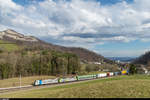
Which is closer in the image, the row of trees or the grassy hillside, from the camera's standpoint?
the grassy hillside

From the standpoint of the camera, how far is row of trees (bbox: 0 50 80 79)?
216 ft

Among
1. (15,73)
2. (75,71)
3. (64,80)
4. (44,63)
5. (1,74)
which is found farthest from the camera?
(75,71)

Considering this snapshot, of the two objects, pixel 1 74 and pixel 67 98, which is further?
pixel 1 74

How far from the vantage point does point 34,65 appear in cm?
7862

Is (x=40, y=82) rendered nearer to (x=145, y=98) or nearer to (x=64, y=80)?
(x=64, y=80)

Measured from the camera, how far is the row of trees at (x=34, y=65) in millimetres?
65688

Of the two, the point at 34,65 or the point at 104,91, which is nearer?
the point at 104,91

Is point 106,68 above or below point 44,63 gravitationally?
below

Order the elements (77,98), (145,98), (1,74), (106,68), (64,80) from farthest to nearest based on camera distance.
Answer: (106,68), (1,74), (64,80), (77,98), (145,98)

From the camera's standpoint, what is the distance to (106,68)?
127000mm

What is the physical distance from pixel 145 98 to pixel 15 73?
228 ft

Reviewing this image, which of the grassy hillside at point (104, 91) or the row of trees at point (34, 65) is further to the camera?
the row of trees at point (34, 65)

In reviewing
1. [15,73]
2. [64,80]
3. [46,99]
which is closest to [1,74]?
[15,73]

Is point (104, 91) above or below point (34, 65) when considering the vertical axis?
below
